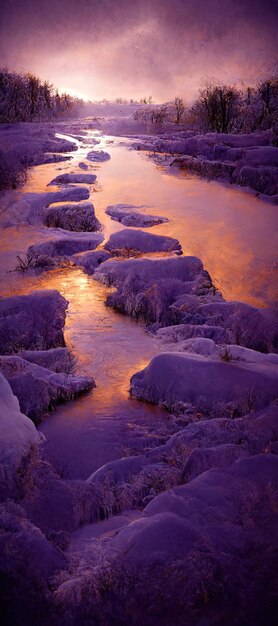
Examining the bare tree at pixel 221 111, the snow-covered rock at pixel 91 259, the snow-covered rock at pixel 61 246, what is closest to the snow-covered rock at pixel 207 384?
the snow-covered rock at pixel 91 259

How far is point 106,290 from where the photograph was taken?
7.04 m

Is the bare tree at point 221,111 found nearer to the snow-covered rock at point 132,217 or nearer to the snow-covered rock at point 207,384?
the snow-covered rock at point 132,217

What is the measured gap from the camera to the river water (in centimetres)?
397

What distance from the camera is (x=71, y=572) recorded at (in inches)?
80.9

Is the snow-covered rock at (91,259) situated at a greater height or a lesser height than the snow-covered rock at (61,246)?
lesser

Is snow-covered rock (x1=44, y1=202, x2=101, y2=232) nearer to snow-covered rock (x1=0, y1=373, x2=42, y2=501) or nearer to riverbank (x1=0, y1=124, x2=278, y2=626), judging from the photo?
riverbank (x1=0, y1=124, x2=278, y2=626)

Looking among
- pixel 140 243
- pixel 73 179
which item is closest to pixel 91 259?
pixel 140 243

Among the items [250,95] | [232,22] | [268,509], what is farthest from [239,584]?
[232,22]

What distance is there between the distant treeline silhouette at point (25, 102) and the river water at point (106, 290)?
13924 millimetres

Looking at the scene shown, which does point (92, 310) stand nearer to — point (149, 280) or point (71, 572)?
point (149, 280)

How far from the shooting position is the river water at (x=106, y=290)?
3.97 meters

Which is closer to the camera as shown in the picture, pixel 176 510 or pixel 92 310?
pixel 176 510

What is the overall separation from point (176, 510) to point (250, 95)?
31476 mm

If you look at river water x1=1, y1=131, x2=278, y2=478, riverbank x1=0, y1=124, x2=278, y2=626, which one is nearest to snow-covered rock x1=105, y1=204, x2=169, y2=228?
river water x1=1, y1=131, x2=278, y2=478
